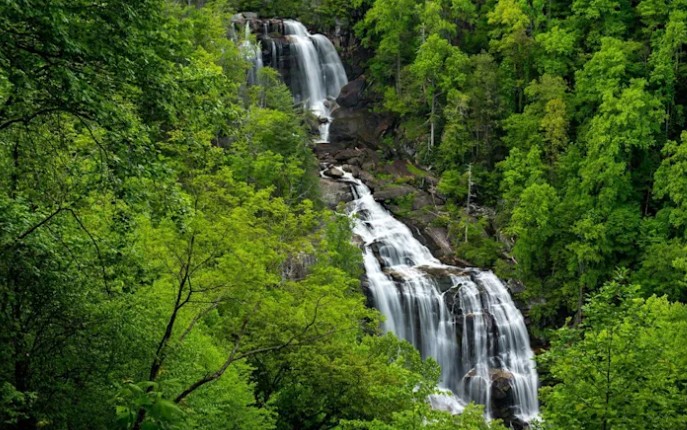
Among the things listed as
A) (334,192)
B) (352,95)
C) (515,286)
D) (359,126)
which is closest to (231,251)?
(515,286)

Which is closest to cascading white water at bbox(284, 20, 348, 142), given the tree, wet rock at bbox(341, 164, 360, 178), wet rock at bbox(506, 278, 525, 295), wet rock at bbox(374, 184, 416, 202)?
wet rock at bbox(341, 164, 360, 178)

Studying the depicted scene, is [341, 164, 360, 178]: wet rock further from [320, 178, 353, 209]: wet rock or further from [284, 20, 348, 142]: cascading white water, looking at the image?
[284, 20, 348, 142]: cascading white water

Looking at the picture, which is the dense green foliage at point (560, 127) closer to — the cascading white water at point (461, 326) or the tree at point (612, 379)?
the cascading white water at point (461, 326)

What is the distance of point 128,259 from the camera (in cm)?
894

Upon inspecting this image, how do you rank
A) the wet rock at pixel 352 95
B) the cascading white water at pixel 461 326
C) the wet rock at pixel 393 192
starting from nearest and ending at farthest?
1. the cascading white water at pixel 461 326
2. the wet rock at pixel 393 192
3. the wet rock at pixel 352 95

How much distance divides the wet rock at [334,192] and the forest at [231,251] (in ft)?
11.7

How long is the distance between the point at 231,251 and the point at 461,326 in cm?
2006

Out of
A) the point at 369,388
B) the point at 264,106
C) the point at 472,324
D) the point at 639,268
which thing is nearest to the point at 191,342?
the point at 369,388

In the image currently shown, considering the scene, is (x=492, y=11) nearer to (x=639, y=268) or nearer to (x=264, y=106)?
(x=264, y=106)

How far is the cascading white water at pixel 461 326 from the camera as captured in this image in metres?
26.9

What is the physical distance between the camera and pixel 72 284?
26.5 feet

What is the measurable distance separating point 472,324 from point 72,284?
2338cm

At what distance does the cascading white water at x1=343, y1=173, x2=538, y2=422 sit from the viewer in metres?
26.9

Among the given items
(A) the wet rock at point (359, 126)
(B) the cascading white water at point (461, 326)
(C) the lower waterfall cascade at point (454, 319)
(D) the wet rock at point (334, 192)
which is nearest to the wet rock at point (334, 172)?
(D) the wet rock at point (334, 192)
